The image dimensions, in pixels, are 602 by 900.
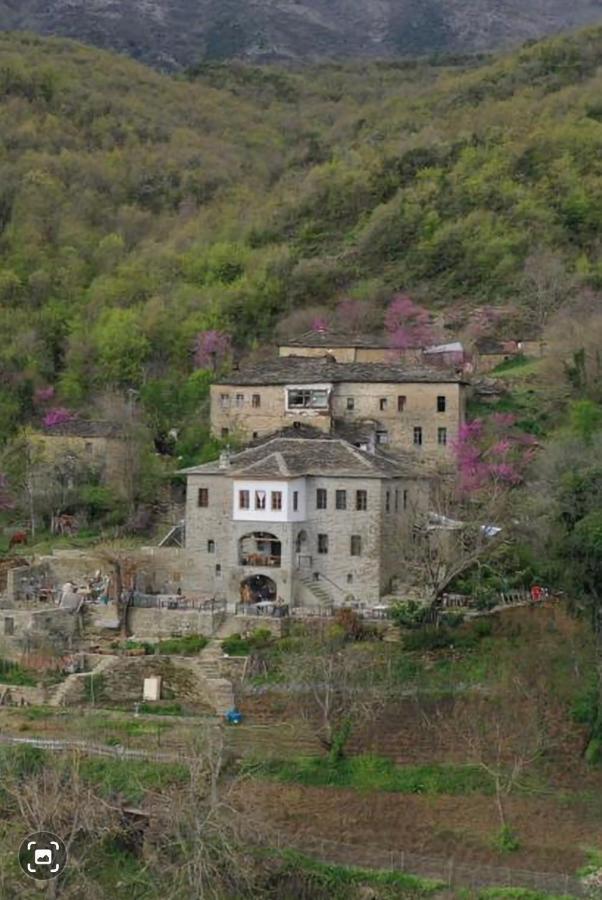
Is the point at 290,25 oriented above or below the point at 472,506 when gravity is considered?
above

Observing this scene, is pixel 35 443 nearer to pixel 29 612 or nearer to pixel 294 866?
pixel 29 612

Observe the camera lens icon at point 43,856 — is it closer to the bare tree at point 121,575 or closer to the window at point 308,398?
the bare tree at point 121,575

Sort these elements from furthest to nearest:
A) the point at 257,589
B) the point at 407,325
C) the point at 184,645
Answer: the point at 407,325 → the point at 257,589 → the point at 184,645

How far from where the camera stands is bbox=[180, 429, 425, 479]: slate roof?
51.8 m

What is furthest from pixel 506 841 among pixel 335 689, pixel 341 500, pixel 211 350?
pixel 211 350

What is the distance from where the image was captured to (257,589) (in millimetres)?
52438

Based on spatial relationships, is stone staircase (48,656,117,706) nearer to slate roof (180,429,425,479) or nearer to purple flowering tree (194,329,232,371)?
slate roof (180,429,425,479)

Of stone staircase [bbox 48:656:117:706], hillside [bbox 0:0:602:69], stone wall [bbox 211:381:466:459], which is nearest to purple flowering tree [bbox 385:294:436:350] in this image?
stone wall [bbox 211:381:466:459]

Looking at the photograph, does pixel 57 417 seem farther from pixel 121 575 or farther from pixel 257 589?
pixel 257 589

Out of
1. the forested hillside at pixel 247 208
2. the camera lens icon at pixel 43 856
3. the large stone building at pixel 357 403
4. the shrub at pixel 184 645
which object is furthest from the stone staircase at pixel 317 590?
the forested hillside at pixel 247 208

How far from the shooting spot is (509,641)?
1852 inches

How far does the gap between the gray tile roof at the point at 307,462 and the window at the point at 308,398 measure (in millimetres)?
4713

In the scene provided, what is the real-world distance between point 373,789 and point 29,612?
13.3 metres

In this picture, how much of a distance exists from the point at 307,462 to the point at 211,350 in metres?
23.7
